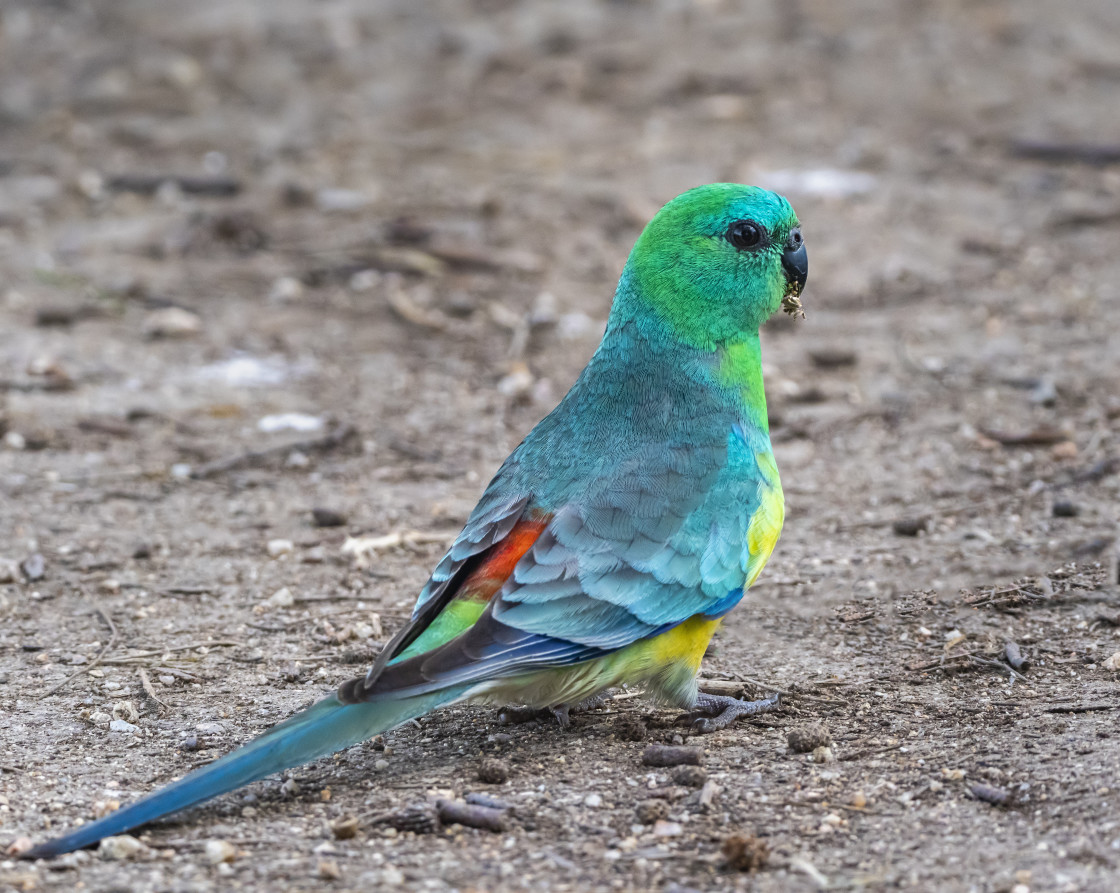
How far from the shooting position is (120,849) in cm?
316

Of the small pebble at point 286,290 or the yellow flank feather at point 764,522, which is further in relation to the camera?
the small pebble at point 286,290

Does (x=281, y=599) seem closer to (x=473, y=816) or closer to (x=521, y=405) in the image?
(x=473, y=816)

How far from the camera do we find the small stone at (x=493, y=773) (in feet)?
11.5

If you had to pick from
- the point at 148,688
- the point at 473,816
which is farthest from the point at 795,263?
the point at 148,688

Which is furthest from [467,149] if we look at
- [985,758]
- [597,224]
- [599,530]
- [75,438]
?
[985,758]

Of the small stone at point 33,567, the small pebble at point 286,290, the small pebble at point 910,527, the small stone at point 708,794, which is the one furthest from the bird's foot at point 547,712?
the small pebble at point 286,290

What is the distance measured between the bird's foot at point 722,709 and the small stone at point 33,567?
2486mm

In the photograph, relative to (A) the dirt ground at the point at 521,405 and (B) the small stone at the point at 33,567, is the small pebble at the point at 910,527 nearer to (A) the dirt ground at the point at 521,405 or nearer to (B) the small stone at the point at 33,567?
(A) the dirt ground at the point at 521,405

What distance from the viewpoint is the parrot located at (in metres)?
3.37

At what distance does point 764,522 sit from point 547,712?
881 mm

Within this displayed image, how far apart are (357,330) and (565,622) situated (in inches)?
156

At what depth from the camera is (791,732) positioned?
3.73 metres

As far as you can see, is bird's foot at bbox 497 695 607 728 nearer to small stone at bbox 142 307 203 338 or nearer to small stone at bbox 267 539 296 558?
small stone at bbox 267 539 296 558

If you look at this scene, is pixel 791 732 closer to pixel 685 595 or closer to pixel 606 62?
pixel 685 595
